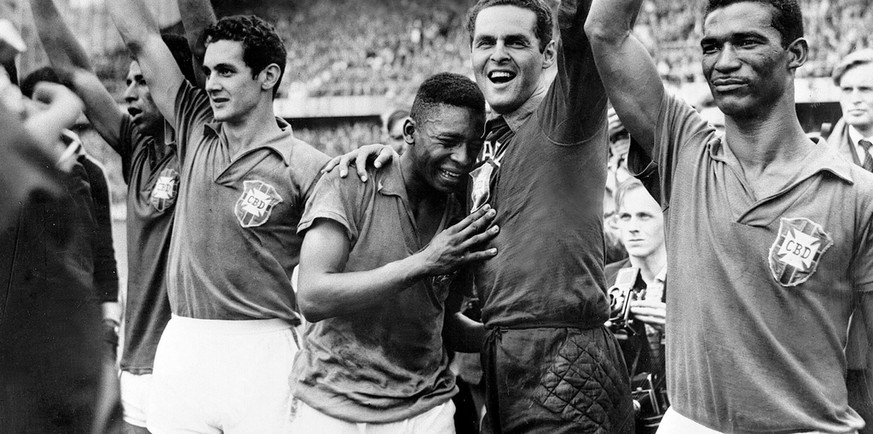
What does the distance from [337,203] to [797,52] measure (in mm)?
1498

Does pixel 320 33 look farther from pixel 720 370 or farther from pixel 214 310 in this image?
pixel 720 370

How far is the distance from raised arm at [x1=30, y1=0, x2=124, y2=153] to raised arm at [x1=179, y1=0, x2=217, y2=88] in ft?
2.08

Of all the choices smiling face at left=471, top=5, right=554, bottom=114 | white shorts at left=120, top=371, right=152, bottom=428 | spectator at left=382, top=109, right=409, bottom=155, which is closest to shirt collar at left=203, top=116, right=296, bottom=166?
smiling face at left=471, top=5, right=554, bottom=114

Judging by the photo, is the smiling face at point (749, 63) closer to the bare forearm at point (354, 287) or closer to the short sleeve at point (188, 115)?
the bare forearm at point (354, 287)

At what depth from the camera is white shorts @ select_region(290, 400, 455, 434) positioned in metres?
2.93

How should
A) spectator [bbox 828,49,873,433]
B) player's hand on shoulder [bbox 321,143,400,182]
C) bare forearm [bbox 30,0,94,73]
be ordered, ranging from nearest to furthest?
player's hand on shoulder [bbox 321,143,400,182], bare forearm [bbox 30,0,94,73], spectator [bbox 828,49,873,433]

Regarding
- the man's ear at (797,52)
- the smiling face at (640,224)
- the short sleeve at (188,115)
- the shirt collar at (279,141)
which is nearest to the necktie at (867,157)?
the smiling face at (640,224)

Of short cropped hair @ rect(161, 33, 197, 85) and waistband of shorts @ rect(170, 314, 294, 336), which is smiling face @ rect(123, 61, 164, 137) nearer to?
→ short cropped hair @ rect(161, 33, 197, 85)

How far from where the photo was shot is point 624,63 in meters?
2.51

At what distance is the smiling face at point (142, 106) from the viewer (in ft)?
13.9

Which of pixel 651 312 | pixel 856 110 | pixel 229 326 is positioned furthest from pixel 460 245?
pixel 856 110

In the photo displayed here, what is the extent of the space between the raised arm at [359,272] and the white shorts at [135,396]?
1.57 m

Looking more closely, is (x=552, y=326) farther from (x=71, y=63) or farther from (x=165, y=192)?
(x=71, y=63)

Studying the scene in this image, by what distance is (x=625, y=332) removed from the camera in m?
4.09
